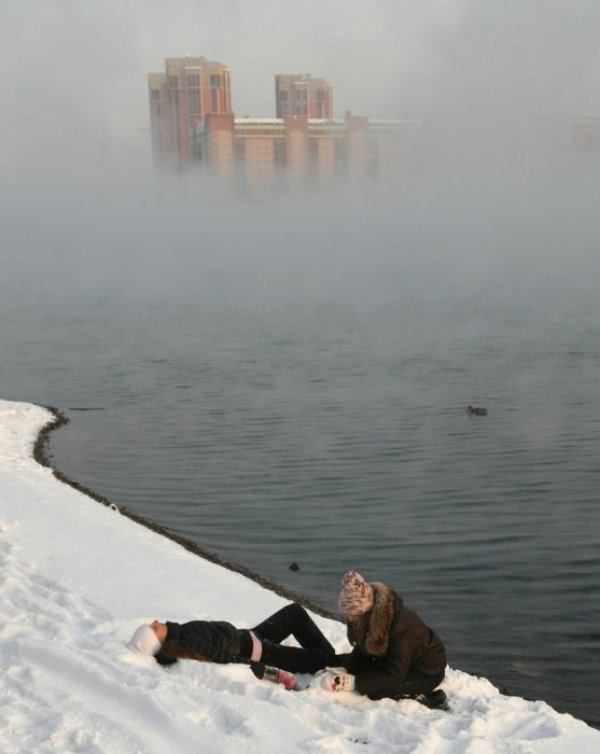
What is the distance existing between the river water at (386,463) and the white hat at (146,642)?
4.83 metres

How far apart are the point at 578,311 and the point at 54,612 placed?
72839 mm

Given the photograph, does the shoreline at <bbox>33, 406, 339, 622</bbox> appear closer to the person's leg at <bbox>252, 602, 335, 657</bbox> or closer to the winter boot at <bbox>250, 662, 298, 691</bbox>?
the person's leg at <bbox>252, 602, 335, 657</bbox>

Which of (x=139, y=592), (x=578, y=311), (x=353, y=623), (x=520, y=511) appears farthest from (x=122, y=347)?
(x=353, y=623)

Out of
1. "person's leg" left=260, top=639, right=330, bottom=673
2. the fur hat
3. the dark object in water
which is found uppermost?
the fur hat

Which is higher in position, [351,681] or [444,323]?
[351,681]

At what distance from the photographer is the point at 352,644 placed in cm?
929

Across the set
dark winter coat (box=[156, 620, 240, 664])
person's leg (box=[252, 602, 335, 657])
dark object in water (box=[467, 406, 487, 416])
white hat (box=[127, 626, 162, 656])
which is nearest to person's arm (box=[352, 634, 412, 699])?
person's leg (box=[252, 602, 335, 657])

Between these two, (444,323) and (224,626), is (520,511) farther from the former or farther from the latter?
(444,323)

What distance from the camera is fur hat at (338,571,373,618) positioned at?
8773 millimetres

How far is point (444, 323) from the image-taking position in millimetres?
71750

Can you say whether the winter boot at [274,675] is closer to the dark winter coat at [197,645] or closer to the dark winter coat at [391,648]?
the dark winter coat at [197,645]

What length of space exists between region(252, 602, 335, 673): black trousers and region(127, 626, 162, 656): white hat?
928 mm

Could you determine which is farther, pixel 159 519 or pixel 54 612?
pixel 159 519

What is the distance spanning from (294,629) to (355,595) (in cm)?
137
